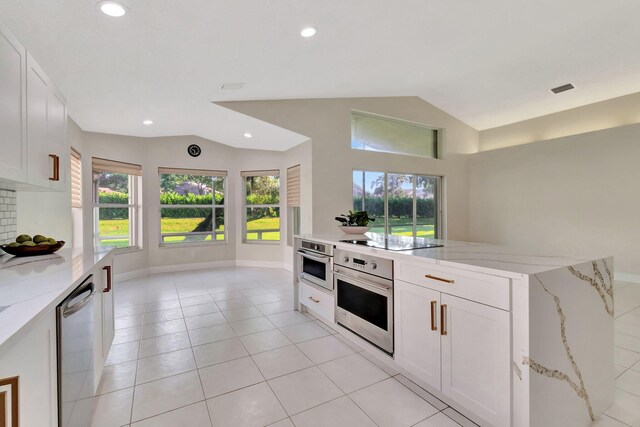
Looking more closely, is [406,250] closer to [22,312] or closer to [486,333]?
[486,333]

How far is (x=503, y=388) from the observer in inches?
54.5

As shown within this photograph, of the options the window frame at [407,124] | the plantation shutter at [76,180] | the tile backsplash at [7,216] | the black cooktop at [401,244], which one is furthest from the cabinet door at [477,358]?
the plantation shutter at [76,180]

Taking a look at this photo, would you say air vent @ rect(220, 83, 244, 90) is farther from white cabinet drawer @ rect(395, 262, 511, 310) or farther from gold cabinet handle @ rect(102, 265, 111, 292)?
white cabinet drawer @ rect(395, 262, 511, 310)

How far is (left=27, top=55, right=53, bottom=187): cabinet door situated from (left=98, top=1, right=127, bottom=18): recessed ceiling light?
563mm

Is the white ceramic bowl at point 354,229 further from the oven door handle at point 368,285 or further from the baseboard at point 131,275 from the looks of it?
the baseboard at point 131,275

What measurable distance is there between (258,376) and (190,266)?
416 cm

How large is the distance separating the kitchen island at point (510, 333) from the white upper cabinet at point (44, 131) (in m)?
2.45

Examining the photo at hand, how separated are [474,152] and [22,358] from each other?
741 cm

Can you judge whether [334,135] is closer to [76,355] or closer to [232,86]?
[232,86]

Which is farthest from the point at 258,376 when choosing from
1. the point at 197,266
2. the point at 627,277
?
the point at 627,277

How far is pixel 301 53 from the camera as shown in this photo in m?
3.02

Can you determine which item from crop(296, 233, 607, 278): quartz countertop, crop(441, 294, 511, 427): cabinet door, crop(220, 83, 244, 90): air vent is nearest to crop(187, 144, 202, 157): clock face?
crop(220, 83, 244, 90): air vent

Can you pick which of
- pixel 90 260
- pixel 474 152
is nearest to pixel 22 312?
pixel 90 260

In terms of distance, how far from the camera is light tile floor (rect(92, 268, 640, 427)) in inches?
66.9
